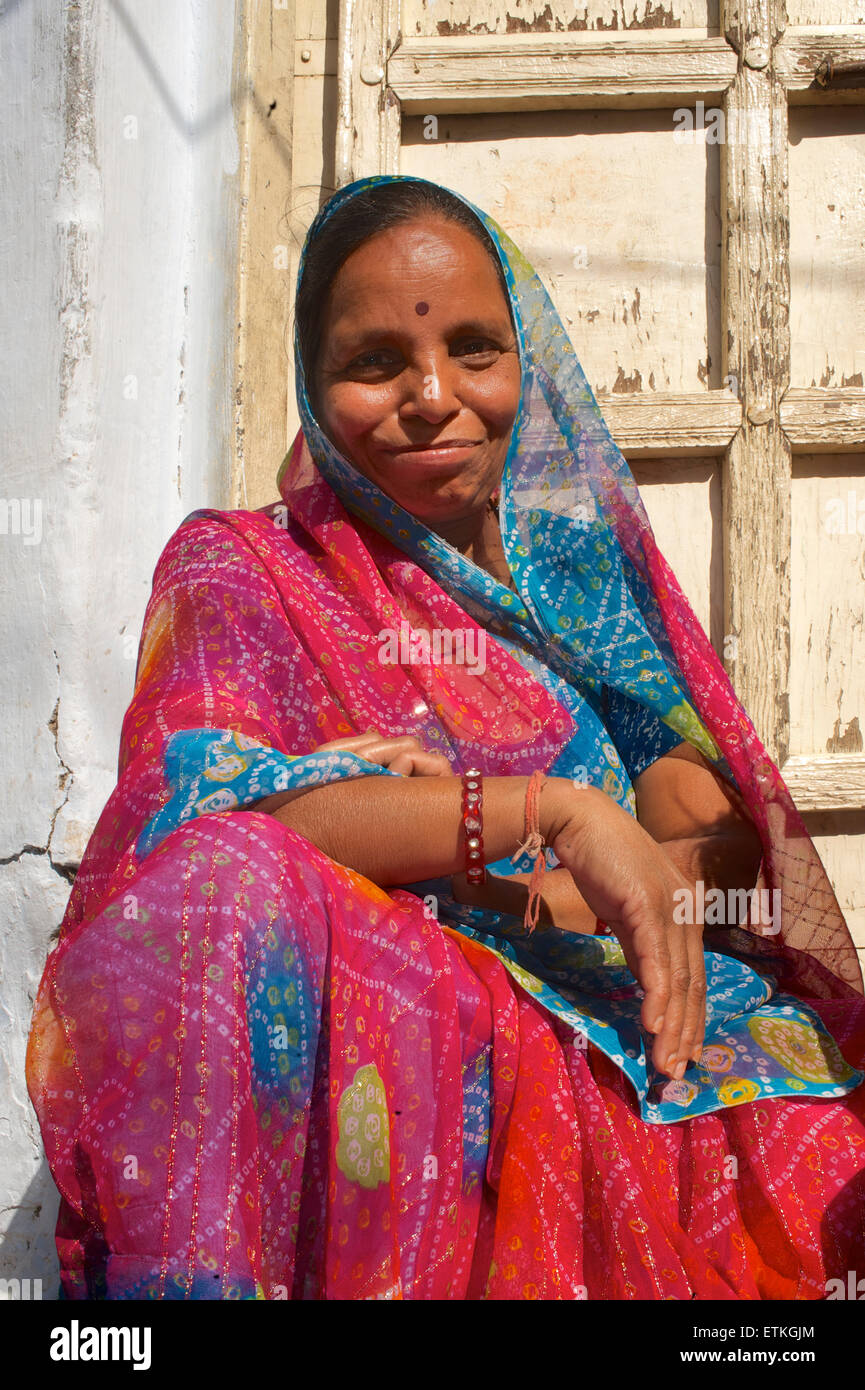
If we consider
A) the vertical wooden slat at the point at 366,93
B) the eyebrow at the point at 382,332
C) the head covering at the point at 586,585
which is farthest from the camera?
the vertical wooden slat at the point at 366,93

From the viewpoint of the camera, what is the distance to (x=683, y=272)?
2.71 m

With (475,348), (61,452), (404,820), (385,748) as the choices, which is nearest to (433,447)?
(475,348)

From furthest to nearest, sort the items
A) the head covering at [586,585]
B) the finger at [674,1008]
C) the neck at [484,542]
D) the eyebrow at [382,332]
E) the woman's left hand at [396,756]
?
the neck at [484,542]
the eyebrow at [382,332]
the head covering at [586,585]
the woman's left hand at [396,756]
the finger at [674,1008]

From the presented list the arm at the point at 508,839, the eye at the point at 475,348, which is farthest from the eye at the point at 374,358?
the arm at the point at 508,839

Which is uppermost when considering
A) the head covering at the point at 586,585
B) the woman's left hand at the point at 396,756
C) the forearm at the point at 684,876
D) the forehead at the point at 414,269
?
the forehead at the point at 414,269

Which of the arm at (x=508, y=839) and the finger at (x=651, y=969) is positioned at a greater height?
the arm at (x=508, y=839)

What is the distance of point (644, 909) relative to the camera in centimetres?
143

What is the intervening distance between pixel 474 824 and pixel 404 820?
9 cm

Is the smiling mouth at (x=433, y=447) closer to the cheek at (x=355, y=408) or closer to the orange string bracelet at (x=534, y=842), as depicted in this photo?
the cheek at (x=355, y=408)

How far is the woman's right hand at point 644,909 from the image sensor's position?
139cm

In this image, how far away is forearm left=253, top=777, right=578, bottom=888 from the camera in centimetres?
146

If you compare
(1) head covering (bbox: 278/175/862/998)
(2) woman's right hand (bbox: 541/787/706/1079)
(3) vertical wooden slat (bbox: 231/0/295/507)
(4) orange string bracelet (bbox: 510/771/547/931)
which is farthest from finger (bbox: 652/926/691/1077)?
(3) vertical wooden slat (bbox: 231/0/295/507)

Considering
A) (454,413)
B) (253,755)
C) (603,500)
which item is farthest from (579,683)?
(253,755)

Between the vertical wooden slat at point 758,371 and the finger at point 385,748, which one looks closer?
the finger at point 385,748
